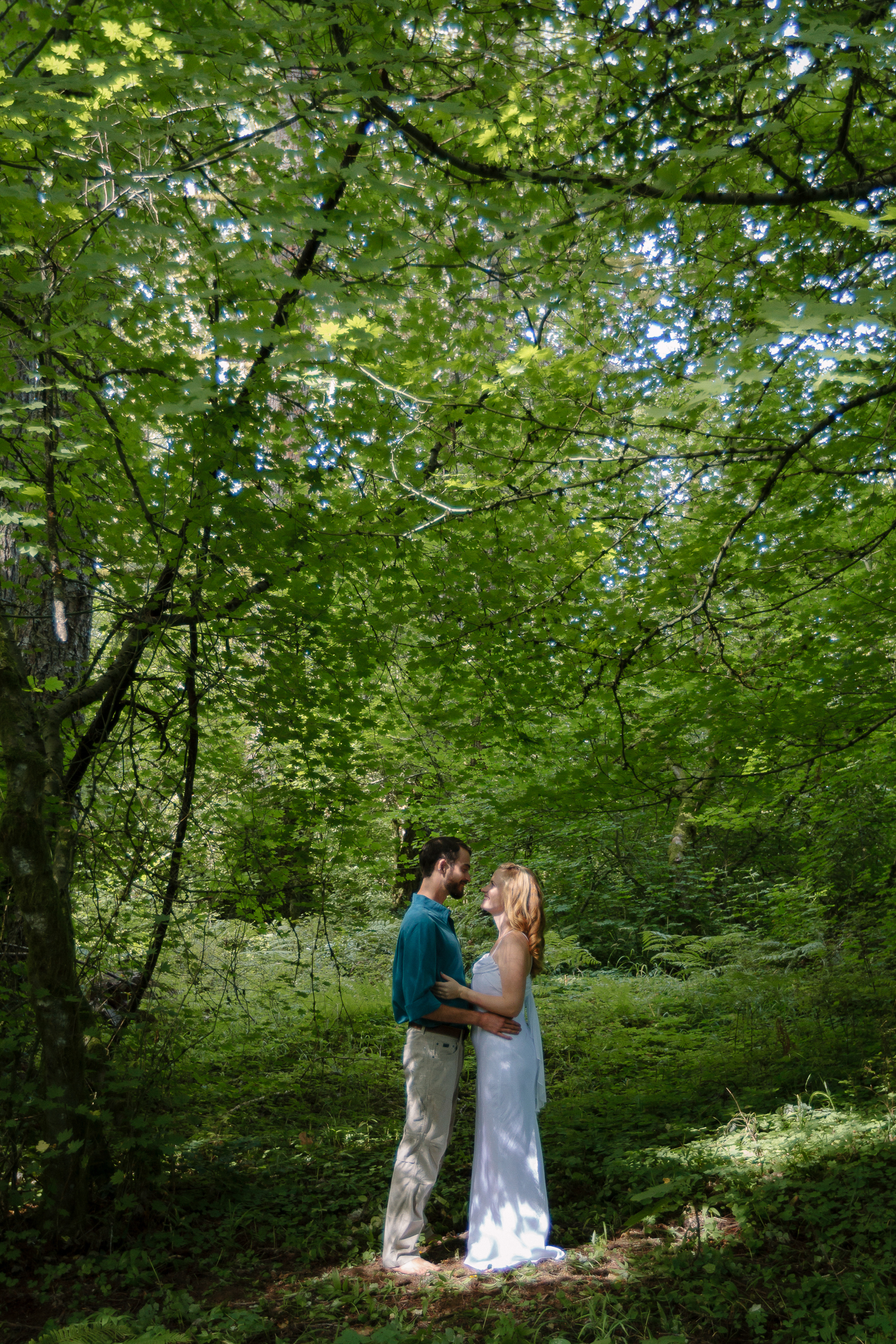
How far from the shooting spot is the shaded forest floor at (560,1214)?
308cm

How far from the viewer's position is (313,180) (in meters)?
3.25

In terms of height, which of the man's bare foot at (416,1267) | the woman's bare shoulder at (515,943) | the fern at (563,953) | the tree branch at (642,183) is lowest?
the man's bare foot at (416,1267)

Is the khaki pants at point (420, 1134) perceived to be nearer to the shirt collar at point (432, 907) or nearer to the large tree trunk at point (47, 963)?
the shirt collar at point (432, 907)

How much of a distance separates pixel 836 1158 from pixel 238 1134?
378 cm

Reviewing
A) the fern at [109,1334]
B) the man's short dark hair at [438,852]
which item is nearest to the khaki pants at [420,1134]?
the man's short dark hair at [438,852]

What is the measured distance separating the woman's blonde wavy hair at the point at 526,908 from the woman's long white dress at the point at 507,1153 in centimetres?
20

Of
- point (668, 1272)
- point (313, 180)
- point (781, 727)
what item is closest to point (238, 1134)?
point (668, 1272)

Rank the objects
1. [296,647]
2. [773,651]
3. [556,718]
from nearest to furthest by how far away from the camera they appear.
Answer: [296,647] → [773,651] → [556,718]

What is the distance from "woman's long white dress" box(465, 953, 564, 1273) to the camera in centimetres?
367

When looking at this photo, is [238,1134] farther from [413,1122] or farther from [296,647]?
[296,647]

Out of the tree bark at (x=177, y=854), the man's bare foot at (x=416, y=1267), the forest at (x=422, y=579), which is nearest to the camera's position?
the forest at (x=422, y=579)

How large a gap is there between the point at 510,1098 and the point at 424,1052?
47cm

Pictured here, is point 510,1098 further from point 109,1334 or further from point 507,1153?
point 109,1334

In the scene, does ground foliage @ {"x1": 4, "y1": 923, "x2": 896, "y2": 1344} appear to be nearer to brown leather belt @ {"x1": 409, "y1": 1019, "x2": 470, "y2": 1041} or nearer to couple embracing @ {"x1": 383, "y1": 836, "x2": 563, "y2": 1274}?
couple embracing @ {"x1": 383, "y1": 836, "x2": 563, "y2": 1274}
